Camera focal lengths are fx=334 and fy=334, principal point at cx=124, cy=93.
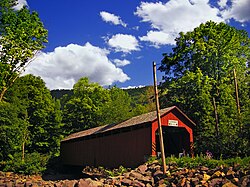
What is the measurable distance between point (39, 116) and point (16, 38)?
1247 centimetres

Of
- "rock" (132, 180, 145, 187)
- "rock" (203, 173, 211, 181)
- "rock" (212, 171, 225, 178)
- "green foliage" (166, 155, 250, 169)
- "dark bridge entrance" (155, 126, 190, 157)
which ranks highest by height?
"dark bridge entrance" (155, 126, 190, 157)

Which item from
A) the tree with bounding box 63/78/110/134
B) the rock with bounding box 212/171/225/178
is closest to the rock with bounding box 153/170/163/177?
the rock with bounding box 212/171/225/178

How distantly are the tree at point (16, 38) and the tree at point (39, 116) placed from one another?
764cm

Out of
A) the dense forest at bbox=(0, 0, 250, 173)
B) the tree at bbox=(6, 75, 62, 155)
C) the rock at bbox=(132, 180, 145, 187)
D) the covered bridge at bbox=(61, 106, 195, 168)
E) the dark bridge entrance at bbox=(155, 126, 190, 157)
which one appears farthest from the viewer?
the tree at bbox=(6, 75, 62, 155)

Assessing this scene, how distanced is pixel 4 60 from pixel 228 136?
18.0 metres

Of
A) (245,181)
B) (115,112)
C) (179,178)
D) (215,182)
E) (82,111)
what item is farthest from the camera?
(82,111)

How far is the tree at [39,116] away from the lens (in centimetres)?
3634

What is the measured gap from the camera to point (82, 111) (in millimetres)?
42188

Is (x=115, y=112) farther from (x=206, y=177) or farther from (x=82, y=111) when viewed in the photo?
(x=206, y=177)

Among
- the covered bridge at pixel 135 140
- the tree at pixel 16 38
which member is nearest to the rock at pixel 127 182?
the covered bridge at pixel 135 140

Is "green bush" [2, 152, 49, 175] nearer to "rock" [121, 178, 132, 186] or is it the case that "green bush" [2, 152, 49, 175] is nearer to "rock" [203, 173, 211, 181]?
"rock" [121, 178, 132, 186]

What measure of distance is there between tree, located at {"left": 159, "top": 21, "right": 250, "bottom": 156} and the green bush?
13.8m

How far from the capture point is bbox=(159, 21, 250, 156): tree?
87.9 feet

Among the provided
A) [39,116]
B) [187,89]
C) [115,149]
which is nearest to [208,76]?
[187,89]
